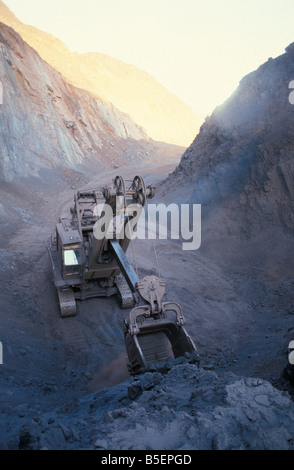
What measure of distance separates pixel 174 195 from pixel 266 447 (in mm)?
14446

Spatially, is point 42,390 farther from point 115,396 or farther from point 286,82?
point 286,82

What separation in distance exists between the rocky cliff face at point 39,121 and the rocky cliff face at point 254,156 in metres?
10.4

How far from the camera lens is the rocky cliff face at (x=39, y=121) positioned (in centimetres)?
2009

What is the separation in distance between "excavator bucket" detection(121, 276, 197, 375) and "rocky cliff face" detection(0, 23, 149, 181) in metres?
14.6

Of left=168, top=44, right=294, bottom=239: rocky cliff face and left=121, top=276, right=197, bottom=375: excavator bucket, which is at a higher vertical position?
left=168, top=44, right=294, bottom=239: rocky cliff face

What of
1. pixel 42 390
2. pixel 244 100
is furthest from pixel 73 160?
pixel 42 390

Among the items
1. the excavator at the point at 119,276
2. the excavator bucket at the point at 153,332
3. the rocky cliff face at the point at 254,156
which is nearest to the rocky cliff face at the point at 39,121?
the rocky cliff face at the point at 254,156

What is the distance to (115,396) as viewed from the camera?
17.6ft

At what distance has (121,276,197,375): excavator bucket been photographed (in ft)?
18.3

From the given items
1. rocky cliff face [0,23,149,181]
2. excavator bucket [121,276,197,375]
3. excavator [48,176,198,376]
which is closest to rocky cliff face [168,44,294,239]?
excavator [48,176,198,376]

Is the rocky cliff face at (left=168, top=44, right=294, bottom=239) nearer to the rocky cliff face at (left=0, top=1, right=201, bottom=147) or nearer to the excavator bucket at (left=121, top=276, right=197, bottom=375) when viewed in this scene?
the excavator bucket at (left=121, top=276, right=197, bottom=375)

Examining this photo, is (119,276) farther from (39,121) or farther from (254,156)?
(39,121)

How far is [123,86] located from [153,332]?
182ft

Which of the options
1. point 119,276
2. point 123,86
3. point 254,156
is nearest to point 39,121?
point 254,156
